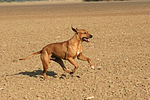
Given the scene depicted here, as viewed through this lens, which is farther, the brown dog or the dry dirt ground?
the brown dog

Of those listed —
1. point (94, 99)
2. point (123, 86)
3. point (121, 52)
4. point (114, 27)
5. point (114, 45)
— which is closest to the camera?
point (94, 99)

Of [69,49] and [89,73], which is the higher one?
[69,49]

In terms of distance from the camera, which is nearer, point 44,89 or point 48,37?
point 44,89

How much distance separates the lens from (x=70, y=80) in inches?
319

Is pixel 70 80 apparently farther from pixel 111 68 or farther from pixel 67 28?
pixel 67 28

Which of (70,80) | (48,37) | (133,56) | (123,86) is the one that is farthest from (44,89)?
(48,37)

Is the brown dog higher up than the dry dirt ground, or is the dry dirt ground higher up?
the brown dog

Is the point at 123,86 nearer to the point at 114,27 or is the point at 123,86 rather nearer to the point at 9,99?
the point at 9,99

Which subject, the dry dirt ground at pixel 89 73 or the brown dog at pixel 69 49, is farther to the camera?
the brown dog at pixel 69 49

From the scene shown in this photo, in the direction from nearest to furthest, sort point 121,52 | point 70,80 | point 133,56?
point 70,80 → point 133,56 → point 121,52

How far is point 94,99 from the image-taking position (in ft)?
21.5

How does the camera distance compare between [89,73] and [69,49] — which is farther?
[89,73]

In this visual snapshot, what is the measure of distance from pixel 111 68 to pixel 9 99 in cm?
354

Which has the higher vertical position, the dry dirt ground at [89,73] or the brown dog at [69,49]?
the brown dog at [69,49]
